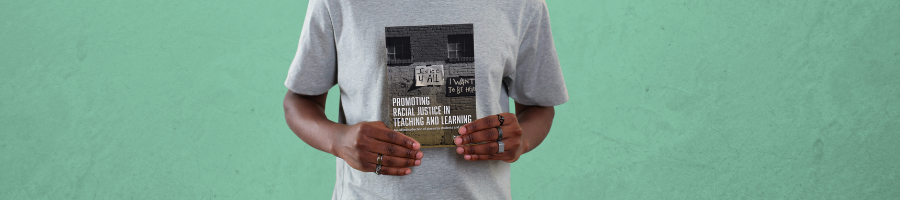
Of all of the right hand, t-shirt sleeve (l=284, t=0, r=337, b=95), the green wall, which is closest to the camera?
the right hand

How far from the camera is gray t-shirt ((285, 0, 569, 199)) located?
819 mm

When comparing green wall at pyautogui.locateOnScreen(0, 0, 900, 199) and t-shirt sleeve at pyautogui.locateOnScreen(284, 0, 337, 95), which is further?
green wall at pyautogui.locateOnScreen(0, 0, 900, 199)

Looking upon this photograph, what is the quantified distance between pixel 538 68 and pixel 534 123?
0.10 m

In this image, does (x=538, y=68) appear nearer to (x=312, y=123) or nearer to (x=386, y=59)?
(x=386, y=59)

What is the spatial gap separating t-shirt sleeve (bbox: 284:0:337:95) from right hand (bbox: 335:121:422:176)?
167 millimetres

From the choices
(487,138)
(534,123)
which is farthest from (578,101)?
(487,138)

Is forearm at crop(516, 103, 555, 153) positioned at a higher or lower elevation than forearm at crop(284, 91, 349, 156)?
higher

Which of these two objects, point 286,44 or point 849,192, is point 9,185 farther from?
point 849,192

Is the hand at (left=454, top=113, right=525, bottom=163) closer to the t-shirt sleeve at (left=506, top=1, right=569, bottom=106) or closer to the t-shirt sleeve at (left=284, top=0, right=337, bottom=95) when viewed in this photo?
the t-shirt sleeve at (left=506, top=1, right=569, bottom=106)

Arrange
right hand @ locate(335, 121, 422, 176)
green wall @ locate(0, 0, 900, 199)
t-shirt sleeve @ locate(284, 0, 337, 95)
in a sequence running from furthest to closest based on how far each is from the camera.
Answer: green wall @ locate(0, 0, 900, 199) → t-shirt sleeve @ locate(284, 0, 337, 95) → right hand @ locate(335, 121, 422, 176)

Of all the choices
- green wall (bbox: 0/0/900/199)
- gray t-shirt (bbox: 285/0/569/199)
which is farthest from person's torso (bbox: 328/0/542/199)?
green wall (bbox: 0/0/900/199)

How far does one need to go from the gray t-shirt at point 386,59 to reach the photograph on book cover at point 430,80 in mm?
44

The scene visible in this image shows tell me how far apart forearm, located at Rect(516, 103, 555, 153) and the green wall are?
568 millimetres

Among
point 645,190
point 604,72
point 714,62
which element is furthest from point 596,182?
point 714,62
